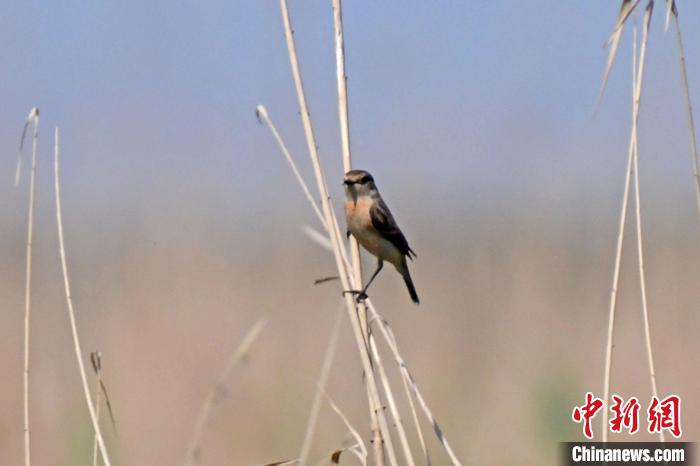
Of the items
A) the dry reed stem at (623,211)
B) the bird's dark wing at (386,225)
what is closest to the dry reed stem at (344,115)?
the dry reed stem at (623,211)

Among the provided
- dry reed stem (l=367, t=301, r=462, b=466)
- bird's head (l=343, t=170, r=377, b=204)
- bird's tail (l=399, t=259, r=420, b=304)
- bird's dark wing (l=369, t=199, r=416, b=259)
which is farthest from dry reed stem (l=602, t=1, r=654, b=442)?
bird's tail (l=399, t=259, r=420, b=304)

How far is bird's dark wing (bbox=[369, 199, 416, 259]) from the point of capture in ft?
17.3

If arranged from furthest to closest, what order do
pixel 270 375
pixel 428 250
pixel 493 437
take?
pixel 428 250 → pixel 270 375 → pixel 493 437

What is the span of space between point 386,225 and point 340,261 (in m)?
1.96

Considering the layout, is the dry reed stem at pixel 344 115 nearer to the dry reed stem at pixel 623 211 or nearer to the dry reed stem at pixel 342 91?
the dry reed stem at pixel 342 91

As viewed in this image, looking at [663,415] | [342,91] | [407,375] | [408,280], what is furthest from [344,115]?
[408,280]

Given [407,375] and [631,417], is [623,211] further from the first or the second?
[631,417]

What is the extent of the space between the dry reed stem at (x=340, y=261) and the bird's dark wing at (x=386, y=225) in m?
1.86

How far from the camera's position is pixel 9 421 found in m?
6.46

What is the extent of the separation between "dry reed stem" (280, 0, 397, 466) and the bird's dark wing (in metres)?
1.86

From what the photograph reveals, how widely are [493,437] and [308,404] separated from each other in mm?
935

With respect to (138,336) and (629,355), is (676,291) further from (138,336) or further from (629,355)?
(138,336)

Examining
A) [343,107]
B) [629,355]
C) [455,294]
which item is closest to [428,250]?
[455,294]

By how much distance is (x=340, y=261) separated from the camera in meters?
3.38
